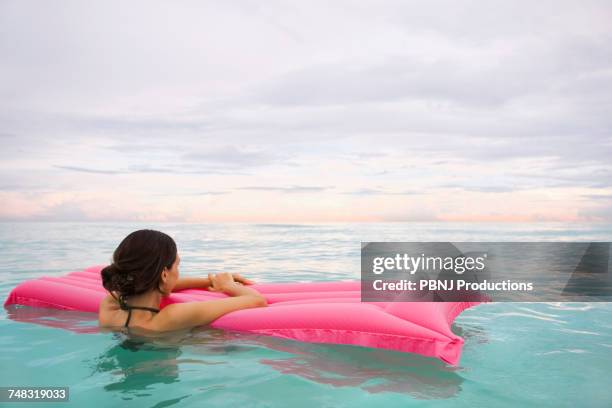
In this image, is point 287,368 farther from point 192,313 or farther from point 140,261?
point 140,261

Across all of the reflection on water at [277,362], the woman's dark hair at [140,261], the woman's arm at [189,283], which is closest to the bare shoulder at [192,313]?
the reflection on water at [277,362]

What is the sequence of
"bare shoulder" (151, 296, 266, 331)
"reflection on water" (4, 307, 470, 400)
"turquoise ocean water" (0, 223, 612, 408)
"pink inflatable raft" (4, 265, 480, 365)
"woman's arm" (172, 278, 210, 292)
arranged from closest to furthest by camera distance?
"turquoise ocean water" (0, 223, 612, 408) < "reflection on water" (4, 307, 470, 400) < "pink inflatable raft" (4, 265, 480, 365) < "bare shoulder" (151, 296, 266, 331) < "woman's arm" (172, 278, 210, 292)

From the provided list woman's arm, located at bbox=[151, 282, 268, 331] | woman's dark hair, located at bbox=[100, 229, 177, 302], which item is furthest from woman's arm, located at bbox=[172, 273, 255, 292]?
woman's dark hair, located at bbox=[100, 229, 177, 302]

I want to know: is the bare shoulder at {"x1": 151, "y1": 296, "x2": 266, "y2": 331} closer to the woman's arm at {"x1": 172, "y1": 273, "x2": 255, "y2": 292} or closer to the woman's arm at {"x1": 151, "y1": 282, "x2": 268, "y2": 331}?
the woman's arm at {"x1": 151, "y1": 282, "x2": 268, "y2": 331}

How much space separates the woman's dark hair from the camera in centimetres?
294

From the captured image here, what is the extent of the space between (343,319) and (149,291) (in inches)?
49.1

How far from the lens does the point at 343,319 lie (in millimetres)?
3201

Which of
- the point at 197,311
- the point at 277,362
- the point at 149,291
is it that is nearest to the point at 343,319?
the point at 277,362

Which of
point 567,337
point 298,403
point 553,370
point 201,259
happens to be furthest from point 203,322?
point 201,259

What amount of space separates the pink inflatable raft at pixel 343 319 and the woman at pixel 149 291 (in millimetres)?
205

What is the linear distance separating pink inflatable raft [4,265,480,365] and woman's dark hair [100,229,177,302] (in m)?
0.57

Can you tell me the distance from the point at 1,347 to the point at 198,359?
154cm

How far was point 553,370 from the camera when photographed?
123 inches

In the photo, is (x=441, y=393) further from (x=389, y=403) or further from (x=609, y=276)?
(x=609, y=276)
